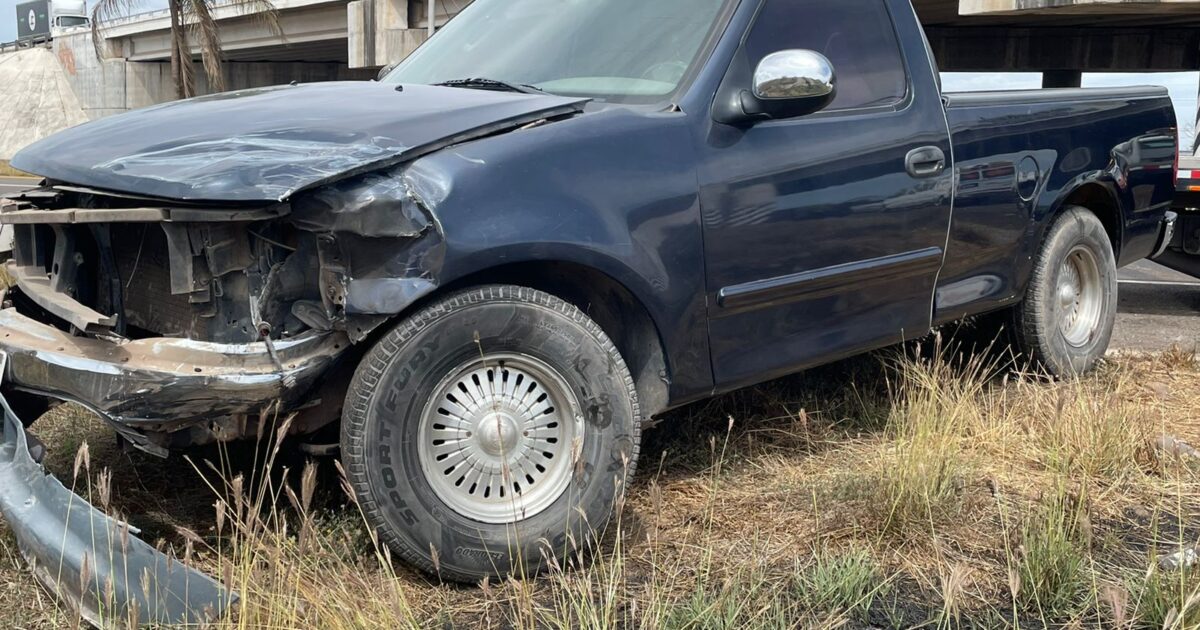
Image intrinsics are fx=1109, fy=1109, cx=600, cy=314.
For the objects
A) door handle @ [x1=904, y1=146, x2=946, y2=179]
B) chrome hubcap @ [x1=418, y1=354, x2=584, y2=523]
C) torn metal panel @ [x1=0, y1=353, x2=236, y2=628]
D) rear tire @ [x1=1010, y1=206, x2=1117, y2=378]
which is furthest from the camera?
rear tire @ [x1=1010, y1=206, x2=1117, y2=378]

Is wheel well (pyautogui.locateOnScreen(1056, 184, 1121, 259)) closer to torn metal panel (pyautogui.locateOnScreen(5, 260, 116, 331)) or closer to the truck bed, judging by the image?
the truck bed

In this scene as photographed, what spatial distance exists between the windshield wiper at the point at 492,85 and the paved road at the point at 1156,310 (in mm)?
4328

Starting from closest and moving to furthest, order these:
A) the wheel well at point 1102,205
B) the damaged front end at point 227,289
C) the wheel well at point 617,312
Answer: the damaged front end at point 227,289 < the wheel well at point 617,312 < the wheel well at point 1102,205

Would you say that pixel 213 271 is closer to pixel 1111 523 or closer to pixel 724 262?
pixel 724 262

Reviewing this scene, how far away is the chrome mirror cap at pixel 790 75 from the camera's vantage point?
358 cm

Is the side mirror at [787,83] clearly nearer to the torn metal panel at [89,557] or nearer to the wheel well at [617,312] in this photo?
the wheel well at [617,312]

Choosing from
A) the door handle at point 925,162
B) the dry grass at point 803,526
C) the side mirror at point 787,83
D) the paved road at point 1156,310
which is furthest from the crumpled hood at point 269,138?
the paved road at point 1156,310

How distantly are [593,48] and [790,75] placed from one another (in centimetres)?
78

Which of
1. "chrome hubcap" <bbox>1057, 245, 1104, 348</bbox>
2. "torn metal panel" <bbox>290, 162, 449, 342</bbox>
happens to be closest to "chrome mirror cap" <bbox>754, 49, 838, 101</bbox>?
"torn metal panel" <bbox>290, 162, 449, 342</bbox>

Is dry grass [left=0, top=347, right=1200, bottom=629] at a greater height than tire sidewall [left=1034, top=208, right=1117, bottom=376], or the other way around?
tire sidewall [left=1034, top=208, right=1117, bottom=376]

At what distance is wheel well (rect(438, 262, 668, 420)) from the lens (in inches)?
133

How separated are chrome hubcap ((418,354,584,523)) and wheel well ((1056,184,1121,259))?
314 cm

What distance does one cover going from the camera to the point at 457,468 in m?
3.10

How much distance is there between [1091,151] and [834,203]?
Answer: 6.67ft
